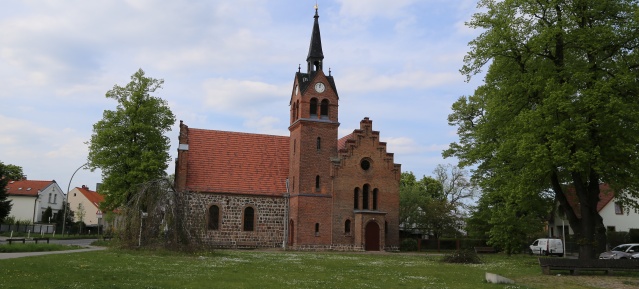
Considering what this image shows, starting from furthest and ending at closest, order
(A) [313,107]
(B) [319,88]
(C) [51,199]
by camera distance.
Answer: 1. (C) [51,199]
2. (A) [313,107]
3. (B) [319,88]

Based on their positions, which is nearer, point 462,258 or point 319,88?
point 462,258

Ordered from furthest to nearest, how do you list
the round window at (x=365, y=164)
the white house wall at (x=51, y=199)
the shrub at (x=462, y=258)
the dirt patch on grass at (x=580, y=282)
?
the white house wall at (x=51, y=199), the round window at (x=365, y=164), the shrub at (x=462, y=258), the dirt patch on grass at (x=580, y=282)

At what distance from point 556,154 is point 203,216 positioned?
59.0 ft

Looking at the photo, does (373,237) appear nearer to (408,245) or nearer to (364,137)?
(408,245)

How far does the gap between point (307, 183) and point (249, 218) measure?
5.66 m

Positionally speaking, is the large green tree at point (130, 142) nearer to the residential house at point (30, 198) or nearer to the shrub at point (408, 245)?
the shrub at point (408, 245)

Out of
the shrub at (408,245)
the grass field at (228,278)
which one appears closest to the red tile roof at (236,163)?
the shrub at (408,245)

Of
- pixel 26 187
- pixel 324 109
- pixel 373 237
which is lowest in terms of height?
pixel 373 237

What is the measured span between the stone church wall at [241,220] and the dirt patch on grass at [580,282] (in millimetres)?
26484

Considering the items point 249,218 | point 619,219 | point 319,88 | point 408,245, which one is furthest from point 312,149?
point 619,219

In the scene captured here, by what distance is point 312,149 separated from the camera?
44406 millimetres

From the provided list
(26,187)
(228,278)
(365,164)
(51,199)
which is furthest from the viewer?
(51,199)

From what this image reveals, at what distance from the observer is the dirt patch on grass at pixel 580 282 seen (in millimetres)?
18203

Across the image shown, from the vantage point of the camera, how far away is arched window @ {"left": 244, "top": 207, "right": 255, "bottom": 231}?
44000 mm
